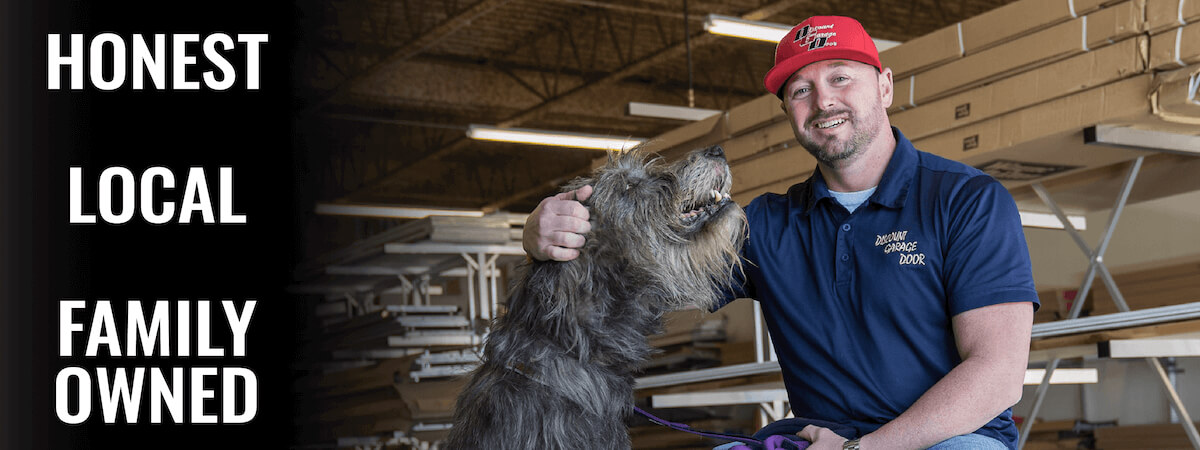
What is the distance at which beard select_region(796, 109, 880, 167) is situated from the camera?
8.50ft

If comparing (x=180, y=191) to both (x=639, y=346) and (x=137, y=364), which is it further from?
(x=639, y=346)

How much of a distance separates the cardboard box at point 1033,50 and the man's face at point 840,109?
202 cm

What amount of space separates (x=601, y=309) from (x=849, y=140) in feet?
2.54

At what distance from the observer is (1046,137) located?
14.1ft

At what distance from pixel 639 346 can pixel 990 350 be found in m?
0.71

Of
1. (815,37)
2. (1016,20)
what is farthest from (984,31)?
(815,37)

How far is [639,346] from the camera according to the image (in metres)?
2.27

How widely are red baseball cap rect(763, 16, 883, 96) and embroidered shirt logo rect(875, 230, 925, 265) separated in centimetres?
43

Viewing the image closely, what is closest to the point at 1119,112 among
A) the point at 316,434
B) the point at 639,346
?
the point at 639,346

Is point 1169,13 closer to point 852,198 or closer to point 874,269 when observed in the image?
point 852,198

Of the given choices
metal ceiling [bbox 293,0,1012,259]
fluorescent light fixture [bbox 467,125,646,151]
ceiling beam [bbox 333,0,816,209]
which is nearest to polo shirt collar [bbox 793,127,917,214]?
fluorescent light fixture [bbox 467,125,646,151]

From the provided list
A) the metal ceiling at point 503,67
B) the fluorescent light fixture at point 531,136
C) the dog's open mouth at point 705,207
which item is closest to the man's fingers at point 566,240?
the dog's open mouth at point 705,207

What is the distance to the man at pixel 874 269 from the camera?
224 centimetres

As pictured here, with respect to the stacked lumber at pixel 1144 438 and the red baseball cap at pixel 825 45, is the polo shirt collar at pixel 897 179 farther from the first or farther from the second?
the stacked lumber at pixel 1144 438
